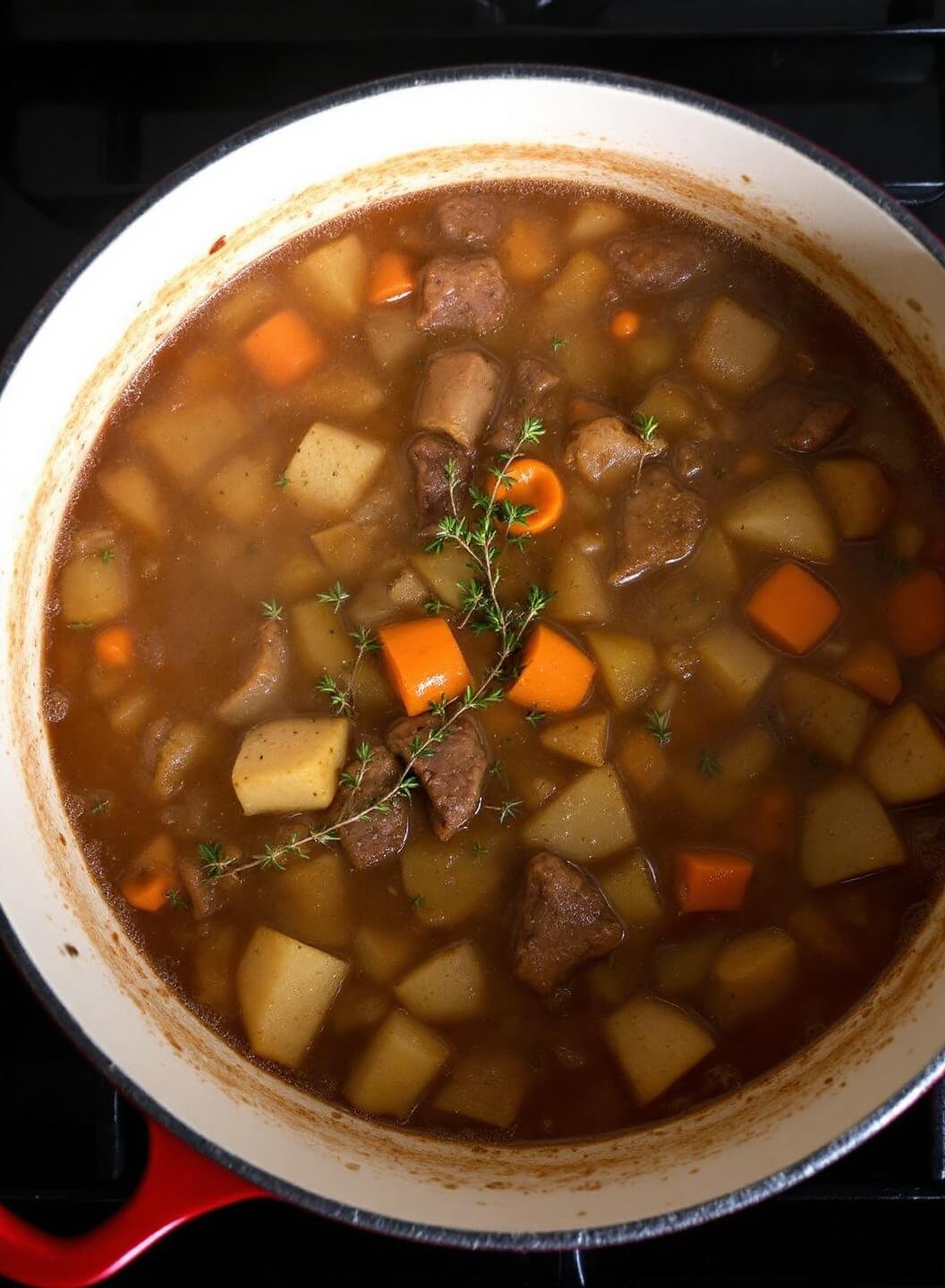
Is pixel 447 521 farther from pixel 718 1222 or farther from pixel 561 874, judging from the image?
pixel 718 1222

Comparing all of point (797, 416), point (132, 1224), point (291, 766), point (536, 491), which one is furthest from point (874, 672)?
point (132, 1224)

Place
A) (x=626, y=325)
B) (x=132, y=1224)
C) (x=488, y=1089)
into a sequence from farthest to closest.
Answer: (x=626, y=325) < (x=488, y=1089) < (x=132, y=1224)

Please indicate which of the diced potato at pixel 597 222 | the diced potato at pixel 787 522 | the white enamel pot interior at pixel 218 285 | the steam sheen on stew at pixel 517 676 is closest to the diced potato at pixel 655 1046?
the steam sheen on stew at pixel 517 676

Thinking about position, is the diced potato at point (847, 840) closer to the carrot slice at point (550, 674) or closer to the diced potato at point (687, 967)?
the diced potato at point (687, 967)

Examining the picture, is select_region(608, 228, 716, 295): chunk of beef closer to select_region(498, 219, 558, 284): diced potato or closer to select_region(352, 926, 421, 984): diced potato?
select_region(498, 219, 558, 284): diced potato

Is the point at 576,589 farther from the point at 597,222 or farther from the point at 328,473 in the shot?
the point at 597,222

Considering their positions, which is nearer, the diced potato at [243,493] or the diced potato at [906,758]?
the diced potato at [906,758]
